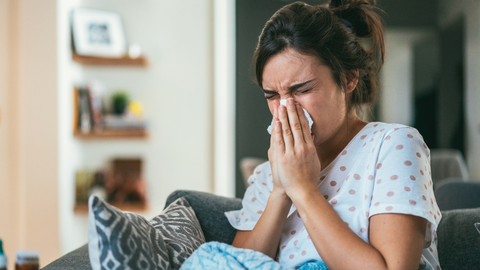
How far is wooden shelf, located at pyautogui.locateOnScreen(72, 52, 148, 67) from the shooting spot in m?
2.87

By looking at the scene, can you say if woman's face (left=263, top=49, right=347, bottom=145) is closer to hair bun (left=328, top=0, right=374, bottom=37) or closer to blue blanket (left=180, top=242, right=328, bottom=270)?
hair bun (left=328, top=0, right=374, bottom=37)

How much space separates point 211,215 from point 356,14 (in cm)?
71

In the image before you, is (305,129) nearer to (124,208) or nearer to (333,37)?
(333,37)

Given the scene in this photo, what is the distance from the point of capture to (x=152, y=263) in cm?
72

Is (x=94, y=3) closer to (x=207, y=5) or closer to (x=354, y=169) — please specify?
(x=207, y=5)

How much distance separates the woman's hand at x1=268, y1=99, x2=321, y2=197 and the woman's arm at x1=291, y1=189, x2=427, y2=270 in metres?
0.07

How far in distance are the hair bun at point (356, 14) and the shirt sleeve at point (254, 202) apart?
47 centimetres

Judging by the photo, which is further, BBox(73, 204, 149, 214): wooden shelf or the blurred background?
BBox(73, 204, 149, 214): wooden shelf

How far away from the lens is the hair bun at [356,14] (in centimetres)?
108

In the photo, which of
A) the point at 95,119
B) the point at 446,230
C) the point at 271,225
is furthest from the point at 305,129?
the point at 95,119

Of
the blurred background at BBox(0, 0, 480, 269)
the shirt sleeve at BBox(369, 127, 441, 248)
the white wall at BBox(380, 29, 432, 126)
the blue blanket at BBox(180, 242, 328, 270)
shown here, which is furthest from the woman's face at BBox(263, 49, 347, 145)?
the white wall at BBox(380, 29, 432, 126)

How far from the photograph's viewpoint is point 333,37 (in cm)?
98

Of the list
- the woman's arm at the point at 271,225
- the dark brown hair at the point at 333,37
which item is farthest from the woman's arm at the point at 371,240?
the dark brown hair at the point at 333,37

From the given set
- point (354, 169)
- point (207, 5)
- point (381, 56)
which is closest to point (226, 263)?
point (354, 169)
